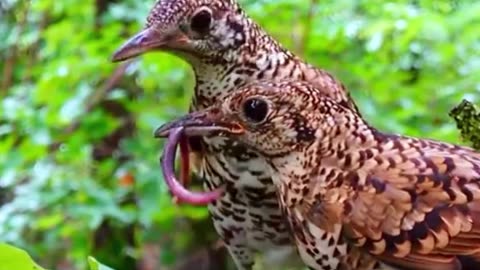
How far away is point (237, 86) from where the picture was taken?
5.85 ft

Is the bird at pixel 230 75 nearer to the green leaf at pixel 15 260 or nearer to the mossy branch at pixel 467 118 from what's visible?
the mossy branch at pixel 467 118

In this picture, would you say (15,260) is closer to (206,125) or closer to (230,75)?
(206,125)

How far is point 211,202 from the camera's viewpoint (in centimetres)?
189

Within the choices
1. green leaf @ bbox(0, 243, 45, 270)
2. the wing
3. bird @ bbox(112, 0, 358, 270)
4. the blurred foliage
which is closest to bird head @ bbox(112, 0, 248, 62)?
bird @ bbox(112, 0, 358, 270)

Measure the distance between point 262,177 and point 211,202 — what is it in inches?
5.3

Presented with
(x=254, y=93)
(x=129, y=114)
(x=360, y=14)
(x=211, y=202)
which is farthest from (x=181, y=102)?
(x=254, y=93)

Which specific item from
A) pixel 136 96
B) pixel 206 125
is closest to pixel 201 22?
pixel 206 125

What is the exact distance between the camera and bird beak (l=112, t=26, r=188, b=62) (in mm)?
1721

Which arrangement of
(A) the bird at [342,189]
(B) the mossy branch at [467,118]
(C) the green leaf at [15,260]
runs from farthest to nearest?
1. (B) the mossy branch at [467,118]
2. (A) the bird at [342,189]
3. (C) the green leaf at [15,260]

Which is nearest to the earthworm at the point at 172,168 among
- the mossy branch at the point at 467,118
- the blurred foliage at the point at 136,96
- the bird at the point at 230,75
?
the bird at the point at 230,75

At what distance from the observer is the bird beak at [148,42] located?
5.65ft

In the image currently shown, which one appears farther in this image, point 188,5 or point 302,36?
point 302,36

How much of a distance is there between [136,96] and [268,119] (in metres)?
2.34

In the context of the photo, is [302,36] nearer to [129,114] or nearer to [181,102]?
[181,102]
